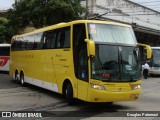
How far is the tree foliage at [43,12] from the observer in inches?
1315

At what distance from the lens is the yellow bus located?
12297 mm

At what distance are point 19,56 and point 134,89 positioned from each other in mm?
10804

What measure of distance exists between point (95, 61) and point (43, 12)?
2250 centimetres

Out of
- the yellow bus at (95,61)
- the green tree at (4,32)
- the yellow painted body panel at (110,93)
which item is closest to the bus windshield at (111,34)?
the yellow bus at (95,61)

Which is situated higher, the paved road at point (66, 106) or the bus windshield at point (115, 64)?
the bus windshield at point (115, 64)

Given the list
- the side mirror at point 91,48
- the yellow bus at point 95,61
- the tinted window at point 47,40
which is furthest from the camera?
the tinted window at point 47,40

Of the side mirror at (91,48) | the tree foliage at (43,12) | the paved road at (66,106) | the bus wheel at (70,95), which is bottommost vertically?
the paved road at (66,106)

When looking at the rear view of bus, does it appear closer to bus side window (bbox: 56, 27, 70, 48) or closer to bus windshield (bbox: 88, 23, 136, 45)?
bus side window (bbox: 56, 27, 70, 48)

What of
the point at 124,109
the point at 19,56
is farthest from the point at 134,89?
the point at 19,56

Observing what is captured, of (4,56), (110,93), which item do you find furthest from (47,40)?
(4,56)

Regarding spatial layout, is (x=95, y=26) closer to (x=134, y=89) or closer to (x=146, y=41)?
(x=134, y=89)

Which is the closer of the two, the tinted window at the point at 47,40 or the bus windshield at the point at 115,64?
the bus windshield at the point at 115,64

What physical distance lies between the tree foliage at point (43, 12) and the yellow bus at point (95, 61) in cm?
1744

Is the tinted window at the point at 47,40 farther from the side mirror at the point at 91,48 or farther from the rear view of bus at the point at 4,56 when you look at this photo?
the rear view of bus at the point at 4,56
